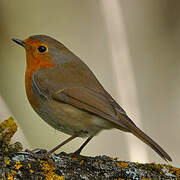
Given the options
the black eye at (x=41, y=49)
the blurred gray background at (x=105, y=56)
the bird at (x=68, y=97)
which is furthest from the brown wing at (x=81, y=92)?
the blurred gray background at (x=105, y=56)

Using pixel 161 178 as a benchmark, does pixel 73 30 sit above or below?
above

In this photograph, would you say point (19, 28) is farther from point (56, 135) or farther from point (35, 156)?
point (35, 156)

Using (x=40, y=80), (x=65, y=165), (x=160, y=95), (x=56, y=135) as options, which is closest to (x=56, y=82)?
(x=40, y=80)

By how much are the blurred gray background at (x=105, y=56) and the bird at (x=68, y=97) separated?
1721 mm

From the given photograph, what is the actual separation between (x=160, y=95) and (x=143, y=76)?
46 centimetres

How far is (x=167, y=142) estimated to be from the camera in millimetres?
6207

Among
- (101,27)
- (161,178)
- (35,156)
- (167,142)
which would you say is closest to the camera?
(35,156)

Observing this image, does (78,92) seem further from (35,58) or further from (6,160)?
(6,160)

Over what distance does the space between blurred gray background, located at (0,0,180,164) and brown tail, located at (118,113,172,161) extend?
2210 mm

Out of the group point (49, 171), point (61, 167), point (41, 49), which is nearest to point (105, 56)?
Answer: point (41, 49)

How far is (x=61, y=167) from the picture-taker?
10.0 ft

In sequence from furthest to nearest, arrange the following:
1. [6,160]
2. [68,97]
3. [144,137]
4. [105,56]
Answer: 1. [105,56]
2. [68,97]
3. [144,137]
4. [6,160]

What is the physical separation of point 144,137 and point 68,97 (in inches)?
35.2

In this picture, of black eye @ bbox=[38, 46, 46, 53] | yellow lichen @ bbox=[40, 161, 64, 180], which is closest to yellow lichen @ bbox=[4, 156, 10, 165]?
yellow lichen @ bbox=[40, 161, 64, 180]
